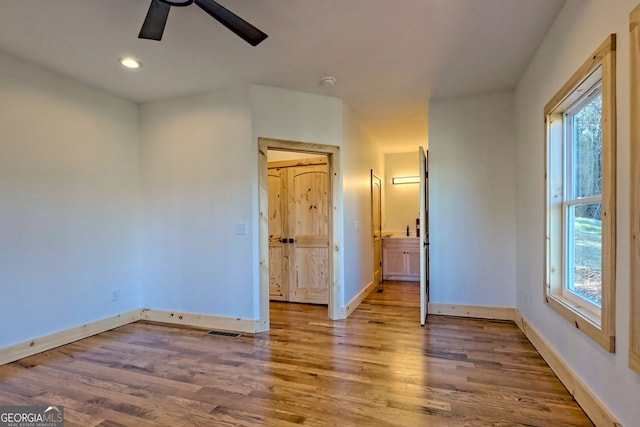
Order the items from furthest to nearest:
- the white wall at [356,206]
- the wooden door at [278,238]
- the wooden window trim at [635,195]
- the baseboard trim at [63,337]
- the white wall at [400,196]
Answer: the white wall at [400,196] < the wooden door at [278,238] < the white wall at [356,206] < the baseboard trim at [63,337] < the wooden window trim at [635,195]

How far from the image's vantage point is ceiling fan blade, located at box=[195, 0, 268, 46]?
1.83 meters

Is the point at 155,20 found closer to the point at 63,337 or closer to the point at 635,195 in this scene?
the point at 635,195

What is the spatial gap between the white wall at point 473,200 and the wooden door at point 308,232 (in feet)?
4.66

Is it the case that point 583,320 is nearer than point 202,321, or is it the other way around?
point 583,320

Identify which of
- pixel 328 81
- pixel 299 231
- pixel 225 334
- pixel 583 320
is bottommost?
pixel 225 334

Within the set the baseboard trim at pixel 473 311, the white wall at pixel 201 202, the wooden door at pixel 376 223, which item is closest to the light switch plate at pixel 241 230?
the white wall at pixel 201 202

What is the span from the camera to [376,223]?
5.99 meters

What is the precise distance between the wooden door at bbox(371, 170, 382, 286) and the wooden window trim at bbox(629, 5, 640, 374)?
399cm

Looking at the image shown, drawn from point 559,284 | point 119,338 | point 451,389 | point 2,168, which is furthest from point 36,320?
point 559,284

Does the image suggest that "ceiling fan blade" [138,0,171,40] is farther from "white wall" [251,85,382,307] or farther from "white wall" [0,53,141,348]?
"white wall" [0,53,141,348]

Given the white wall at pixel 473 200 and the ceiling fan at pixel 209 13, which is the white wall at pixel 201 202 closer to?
the ceiling fan at pixel 209 13

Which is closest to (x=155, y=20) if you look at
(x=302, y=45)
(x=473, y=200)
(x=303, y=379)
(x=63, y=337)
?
(x=302, y=45)

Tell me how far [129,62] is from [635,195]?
3.64 metres

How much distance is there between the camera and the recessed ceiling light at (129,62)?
9.51 ft
